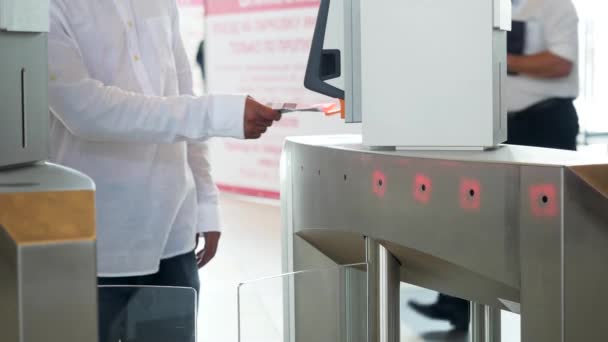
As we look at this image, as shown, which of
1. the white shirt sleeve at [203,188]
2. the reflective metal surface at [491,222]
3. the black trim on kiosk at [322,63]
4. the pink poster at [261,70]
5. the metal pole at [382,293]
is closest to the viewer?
the reflective metal surface at [491,222]

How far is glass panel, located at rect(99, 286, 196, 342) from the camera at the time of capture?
1312 millimetres

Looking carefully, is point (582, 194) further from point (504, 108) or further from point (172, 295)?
point (172, 295)

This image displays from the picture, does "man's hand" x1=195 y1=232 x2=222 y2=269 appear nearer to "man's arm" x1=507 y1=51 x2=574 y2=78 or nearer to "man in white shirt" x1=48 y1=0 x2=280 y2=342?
"man in white shirt" x1=48 y1=0 x2=280 y2=342

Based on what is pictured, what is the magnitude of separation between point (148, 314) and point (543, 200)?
691mm

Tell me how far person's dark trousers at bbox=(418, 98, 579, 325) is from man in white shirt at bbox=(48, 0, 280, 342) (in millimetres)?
1058

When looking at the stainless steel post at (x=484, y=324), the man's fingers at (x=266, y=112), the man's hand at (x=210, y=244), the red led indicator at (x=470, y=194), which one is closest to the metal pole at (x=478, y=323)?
the stainless steel post at (x=484, y=324)

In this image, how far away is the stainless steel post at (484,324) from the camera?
1597 millimetres

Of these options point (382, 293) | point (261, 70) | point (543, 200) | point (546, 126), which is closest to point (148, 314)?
point (382, 293)

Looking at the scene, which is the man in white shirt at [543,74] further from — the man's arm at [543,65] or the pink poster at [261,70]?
the pink poster at [261,70]

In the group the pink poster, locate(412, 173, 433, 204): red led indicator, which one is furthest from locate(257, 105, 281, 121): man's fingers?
the pink poster

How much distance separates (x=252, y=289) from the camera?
1191 mm

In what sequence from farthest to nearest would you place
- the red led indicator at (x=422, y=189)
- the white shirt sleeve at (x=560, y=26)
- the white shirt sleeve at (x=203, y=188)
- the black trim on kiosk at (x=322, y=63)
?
the white shirt sleeve at (x=560, y=26) < the white shirt sleeve at (x=203, y=188) < the black trim on kiosk at (x=322, y=63) < the red led indicator at (x=422, y=189)

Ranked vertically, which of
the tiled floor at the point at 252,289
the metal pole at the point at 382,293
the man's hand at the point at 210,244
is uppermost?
the metal pole at the point at 382,293

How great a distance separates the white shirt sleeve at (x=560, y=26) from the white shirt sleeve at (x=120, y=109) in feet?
3.78
